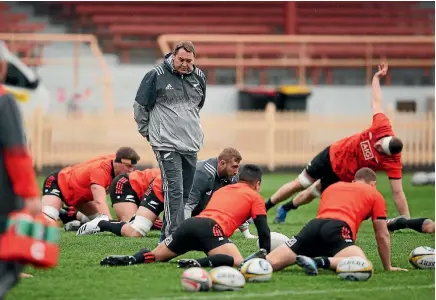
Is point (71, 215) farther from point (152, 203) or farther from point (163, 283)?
point (163, 283)

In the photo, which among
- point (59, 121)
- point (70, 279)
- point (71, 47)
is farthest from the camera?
point (71, 47)

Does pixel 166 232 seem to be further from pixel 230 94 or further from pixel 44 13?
pixel 44 13

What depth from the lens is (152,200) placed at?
499 inches

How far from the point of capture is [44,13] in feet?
110

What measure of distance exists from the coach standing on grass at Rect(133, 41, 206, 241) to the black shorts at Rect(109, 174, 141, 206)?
8.48ft

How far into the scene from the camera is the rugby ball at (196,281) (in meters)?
8.42

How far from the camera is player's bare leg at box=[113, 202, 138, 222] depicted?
1360cm

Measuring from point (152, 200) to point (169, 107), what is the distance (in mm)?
2040

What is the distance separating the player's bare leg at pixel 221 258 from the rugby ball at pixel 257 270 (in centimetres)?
41

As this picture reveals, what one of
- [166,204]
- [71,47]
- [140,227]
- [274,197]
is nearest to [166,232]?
[166,204]

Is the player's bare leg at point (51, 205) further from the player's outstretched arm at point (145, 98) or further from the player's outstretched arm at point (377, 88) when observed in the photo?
the player's outstretched arm at point (377, 88)

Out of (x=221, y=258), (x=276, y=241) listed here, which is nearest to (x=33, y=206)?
(x=221, y=258)

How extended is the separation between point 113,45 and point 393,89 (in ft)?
26.2

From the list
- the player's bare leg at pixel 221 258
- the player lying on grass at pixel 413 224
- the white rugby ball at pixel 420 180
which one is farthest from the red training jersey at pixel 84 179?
the white rugby ball at pixel 420 180
